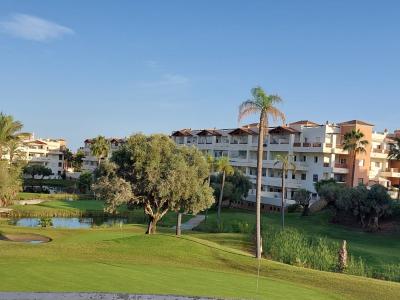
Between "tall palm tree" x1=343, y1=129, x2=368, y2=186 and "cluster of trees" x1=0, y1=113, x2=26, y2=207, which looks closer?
"cluster of trees" x1=0, y1=113, x2=26, y2=207

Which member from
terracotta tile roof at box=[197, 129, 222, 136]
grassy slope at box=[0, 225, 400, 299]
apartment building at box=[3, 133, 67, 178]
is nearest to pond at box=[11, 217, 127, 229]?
grassy slope at box=[0, 225, 400, 299]

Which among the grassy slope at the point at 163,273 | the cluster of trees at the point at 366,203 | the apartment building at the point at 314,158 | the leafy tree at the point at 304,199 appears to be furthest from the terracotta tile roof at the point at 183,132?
the grassy slope at the point at 163,273

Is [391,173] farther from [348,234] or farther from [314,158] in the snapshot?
[348,234]

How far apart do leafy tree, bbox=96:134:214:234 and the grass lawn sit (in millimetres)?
13128

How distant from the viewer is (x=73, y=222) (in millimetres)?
57000

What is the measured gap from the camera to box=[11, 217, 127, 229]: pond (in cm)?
5203

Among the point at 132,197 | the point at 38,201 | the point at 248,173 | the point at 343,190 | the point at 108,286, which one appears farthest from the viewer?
the point at 248,173

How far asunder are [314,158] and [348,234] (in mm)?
22606

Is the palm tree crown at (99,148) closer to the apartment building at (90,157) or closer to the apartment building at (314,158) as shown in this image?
the apartment building at (90,157)

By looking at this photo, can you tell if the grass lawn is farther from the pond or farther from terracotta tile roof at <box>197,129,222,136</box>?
terracotta tile roof at <box>197,129,222,136</box>

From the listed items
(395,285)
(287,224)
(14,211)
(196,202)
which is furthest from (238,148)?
(395,285)

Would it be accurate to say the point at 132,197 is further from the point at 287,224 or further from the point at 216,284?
the point at 287,224

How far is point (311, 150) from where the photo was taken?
72.7 metres

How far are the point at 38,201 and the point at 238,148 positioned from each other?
36780 mm
